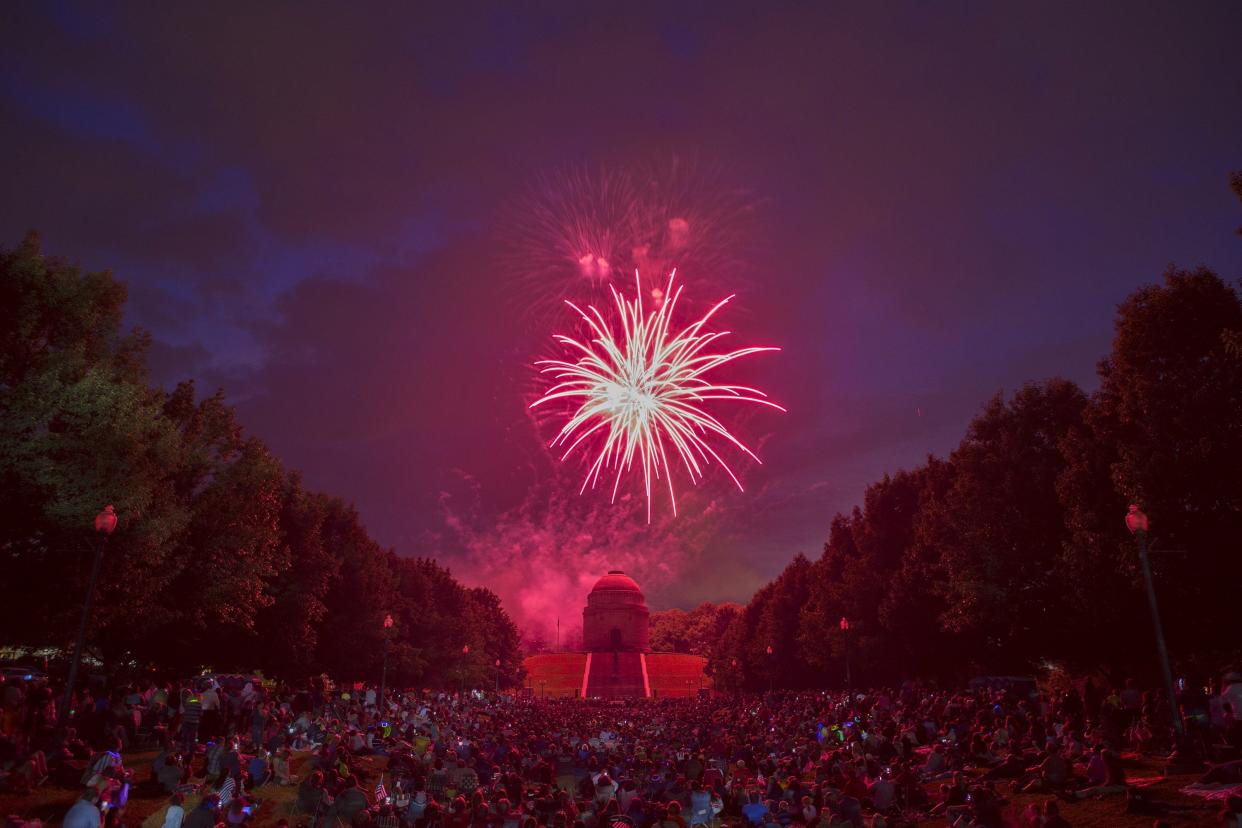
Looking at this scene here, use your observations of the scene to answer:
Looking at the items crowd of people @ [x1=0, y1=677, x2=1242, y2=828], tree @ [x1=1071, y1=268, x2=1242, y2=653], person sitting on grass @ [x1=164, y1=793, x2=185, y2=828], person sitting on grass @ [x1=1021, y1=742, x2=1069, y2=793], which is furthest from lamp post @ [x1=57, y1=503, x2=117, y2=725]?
tree @ [x1=1071, y1=268, x2=1242, y2=653]

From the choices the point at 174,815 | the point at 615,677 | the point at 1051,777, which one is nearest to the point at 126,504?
the point at 174,815

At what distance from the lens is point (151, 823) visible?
50.4 feet

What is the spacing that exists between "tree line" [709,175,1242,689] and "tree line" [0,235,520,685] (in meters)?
27.4

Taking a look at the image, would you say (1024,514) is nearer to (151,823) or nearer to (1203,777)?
(1203,777)

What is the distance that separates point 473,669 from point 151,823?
6562cm

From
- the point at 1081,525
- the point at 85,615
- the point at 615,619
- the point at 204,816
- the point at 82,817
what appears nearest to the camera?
the point at 82,817

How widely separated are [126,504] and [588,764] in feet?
58.3

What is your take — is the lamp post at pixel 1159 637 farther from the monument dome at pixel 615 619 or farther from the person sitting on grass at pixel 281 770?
the monument dome at pixel 615 619

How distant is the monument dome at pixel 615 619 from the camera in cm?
14650

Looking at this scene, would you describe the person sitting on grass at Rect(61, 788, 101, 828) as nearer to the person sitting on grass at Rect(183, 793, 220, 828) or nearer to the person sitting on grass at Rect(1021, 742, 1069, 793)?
the person sitting on grass at Rect(183, 793, 220, 828)

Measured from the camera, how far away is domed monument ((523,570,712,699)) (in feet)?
366

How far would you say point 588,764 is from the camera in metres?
29.8

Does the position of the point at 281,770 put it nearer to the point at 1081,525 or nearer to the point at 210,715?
the point at 210,715

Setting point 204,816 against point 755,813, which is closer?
point 204,816
